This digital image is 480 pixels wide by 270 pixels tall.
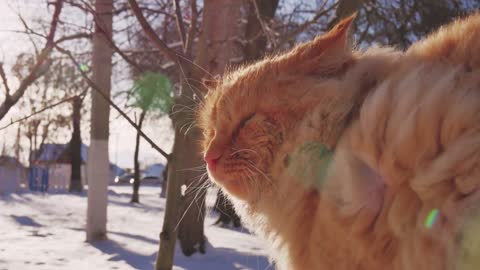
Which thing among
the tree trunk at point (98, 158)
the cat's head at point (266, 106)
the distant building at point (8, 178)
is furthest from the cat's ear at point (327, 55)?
the distant building at point (8, 178)

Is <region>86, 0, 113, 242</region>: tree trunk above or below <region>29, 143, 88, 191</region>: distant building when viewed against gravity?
above

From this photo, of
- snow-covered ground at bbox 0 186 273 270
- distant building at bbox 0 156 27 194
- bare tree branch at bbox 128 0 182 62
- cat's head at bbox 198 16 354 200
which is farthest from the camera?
→ distant building at bbox 0 156 27 194

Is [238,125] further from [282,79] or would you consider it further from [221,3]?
[221,3]

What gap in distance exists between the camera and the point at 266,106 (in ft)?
3.85

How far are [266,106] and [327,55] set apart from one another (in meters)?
0.19

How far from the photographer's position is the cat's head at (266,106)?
1.14 metres

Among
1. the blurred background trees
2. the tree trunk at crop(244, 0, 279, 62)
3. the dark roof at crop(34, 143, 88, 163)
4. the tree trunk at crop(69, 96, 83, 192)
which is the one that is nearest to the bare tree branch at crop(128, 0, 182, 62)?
the blurred background trees

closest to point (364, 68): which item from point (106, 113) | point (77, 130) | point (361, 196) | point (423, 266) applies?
point (361, 196)

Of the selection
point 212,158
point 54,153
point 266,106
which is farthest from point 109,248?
point 54,153

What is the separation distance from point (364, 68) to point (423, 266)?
481 mm

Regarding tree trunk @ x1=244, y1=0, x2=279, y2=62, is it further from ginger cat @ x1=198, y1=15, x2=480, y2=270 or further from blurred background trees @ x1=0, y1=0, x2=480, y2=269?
ginger cat @ x1=198, y1=15, x2=480, y2=270

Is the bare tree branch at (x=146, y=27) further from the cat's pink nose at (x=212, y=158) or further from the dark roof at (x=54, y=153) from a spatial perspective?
the dark roof at (x=54, y=153)

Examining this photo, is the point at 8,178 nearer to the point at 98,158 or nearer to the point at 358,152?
the point at 98,158

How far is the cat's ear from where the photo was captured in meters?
1.16
